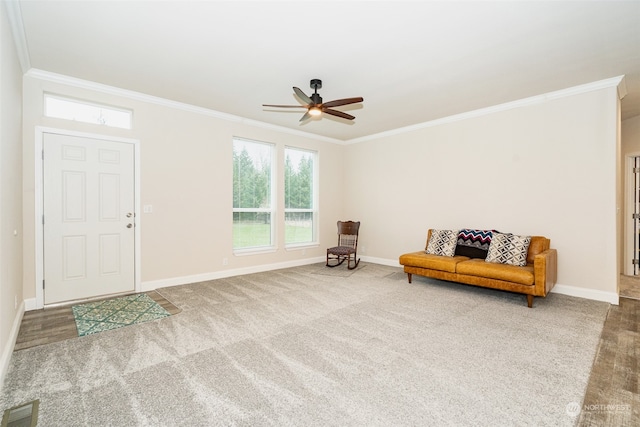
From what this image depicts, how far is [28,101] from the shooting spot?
348cm

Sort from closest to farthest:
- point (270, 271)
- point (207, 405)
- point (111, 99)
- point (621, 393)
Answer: point (207, 405) < point (621, 393) < point (111, 99) < point (270, 271)

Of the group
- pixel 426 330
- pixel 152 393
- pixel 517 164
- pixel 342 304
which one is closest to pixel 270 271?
pixel 342 304

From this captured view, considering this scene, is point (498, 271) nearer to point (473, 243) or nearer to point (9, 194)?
point (473, 243)

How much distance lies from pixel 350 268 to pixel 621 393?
4192 millimetres

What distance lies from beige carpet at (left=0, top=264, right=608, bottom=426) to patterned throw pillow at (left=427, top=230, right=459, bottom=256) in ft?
3.77

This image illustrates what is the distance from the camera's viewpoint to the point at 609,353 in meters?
2.50

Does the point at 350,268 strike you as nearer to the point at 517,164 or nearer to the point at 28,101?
the point at 517,164

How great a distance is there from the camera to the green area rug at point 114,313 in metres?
3.06

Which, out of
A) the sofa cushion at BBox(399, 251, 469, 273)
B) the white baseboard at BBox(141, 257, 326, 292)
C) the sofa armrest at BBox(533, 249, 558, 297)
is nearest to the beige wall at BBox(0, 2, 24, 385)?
the white baseboard at BBox(141, 257, 326, 292)

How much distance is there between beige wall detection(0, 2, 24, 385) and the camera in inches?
86.0

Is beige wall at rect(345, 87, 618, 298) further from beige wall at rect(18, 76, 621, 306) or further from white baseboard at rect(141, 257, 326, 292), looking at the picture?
white baseboard at rect(141, 257, 326, 292)

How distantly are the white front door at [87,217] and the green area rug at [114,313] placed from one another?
338 millimetres


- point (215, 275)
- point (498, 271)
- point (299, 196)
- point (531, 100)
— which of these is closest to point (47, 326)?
point (215, 275)

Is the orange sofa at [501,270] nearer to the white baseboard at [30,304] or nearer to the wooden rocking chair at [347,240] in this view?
the wooden rocking chair at [347,240]
